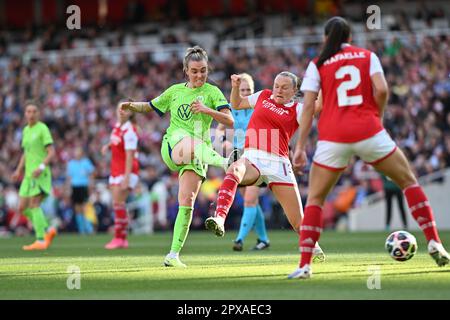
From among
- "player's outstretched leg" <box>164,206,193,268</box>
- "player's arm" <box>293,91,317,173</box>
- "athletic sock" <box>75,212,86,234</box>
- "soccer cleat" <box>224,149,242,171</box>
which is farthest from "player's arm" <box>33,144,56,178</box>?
"athletic sock" <box>75,212,86,234</box>

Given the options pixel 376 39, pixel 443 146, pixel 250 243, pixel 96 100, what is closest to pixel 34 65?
pixel 96 100

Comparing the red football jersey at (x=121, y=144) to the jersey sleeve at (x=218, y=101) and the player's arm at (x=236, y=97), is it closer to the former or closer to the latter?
the player's arm at (x=236, y=97)

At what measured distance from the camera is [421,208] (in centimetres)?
930

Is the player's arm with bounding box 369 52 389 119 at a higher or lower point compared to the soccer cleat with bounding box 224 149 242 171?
higher

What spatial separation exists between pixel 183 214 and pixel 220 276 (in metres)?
1.65

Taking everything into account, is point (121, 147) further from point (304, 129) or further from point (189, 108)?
point (304, 129)

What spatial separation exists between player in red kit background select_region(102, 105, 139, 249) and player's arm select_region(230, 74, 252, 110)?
5104mm

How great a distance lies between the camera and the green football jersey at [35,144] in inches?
654

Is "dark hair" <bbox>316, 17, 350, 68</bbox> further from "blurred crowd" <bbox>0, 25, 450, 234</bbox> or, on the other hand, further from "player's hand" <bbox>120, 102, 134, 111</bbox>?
"blurred crowd" <bbox>0, 25, 450, 234</bbox>

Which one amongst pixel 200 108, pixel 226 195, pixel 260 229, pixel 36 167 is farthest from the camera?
pixel 36 167

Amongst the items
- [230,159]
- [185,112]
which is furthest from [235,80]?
[230,159]

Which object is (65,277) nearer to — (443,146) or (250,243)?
(250,243)

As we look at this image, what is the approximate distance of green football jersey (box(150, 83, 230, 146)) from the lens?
1123 centimetres
